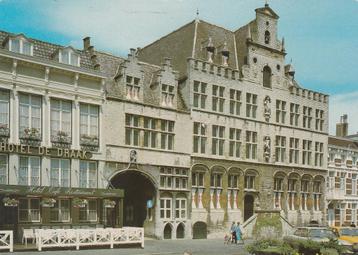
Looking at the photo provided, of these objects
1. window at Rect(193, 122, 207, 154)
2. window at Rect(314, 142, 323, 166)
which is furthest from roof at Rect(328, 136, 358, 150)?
window at Rect(193, 122, 207, 154)

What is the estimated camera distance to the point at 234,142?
1618 inches

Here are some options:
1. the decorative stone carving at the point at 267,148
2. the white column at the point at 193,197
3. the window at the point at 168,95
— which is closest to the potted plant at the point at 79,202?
the window at the point at 168,95

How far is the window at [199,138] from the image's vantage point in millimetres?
38594

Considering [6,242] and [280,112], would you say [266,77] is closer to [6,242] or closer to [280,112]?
[280,112]

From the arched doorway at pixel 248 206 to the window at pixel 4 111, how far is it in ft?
65.4

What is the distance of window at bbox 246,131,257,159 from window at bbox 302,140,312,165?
619 centimetres

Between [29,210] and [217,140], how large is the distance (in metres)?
15.4

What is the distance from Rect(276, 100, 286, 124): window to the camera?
44775 mm

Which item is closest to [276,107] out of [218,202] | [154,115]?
[218,202]

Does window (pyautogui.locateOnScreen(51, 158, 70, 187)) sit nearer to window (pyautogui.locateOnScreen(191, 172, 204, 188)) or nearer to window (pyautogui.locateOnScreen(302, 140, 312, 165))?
window (pyautogui.locateOnScreen(191, 172, 204, 188))

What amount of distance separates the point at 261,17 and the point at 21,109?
21.9m

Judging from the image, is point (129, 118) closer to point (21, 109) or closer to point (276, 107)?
point (21, 109)

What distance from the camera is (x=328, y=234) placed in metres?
27.6

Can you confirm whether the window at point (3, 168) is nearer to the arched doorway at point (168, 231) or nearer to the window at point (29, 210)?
the window at point (29, 210)
